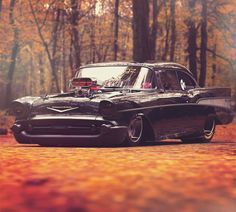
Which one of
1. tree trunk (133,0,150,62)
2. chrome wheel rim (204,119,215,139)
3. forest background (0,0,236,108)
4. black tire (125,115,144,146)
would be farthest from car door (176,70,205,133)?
forest background (0,0,236,108)

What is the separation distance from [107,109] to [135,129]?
0.81 m

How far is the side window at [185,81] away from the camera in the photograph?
1297 centimetres

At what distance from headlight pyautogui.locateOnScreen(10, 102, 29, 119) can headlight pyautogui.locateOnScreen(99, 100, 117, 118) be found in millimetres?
1515

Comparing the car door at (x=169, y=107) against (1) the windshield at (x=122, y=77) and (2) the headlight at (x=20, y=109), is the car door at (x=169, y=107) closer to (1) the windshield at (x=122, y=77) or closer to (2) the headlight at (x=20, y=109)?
(1) the windshield at (x=122, y=77)

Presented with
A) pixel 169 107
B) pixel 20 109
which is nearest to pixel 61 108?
pixel 20 109

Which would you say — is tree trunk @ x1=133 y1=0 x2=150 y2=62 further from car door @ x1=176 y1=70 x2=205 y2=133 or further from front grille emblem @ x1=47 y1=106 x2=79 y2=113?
front grille emblem @ x1=47 y1=106 x2=79 y2=113

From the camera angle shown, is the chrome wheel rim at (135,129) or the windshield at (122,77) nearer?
the chrome wheel rim at (135,129)

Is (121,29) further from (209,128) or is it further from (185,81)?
(185,81)

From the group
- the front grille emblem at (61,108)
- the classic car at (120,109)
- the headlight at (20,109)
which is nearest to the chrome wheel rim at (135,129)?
the classic car at (120,109)

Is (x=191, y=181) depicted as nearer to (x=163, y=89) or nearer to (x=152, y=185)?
(x=152, y=185)

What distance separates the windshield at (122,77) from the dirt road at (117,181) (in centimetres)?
250

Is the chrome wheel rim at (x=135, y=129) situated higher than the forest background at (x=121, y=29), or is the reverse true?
the forest background at (x=121, y=29)

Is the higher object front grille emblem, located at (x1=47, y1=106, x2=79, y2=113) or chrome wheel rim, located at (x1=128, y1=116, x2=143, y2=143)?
front grille emblem, located at (x1=47, y1=106, x2=79, y2=113)

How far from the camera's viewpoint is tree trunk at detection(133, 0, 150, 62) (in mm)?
18922
